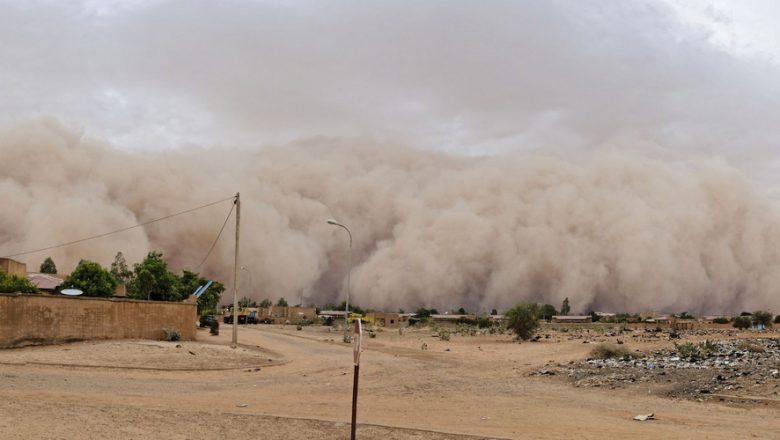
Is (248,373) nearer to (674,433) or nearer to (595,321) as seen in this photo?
(674,433)

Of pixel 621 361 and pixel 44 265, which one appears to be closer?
pixel 621 361

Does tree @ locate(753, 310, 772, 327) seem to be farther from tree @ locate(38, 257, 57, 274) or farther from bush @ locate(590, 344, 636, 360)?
tree @ locate(38, 257, 57, 274)

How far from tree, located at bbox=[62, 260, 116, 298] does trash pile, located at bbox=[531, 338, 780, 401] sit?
78.8 feet

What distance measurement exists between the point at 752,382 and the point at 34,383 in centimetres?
1403

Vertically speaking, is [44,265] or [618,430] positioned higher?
[44,265]

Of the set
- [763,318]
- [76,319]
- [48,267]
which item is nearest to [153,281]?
[76,319]

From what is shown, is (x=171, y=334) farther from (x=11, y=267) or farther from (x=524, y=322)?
(x=11, y=267)

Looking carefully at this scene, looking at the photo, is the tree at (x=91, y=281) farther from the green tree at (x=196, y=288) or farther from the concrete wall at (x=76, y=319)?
the concrete wall at (x=76, y=319)

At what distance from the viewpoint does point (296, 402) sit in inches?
464

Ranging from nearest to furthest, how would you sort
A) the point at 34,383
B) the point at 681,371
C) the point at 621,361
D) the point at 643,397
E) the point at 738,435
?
the point at 738,435, the point at 34,383, the point at 643,397, the point at 681,371, the point at 621,361

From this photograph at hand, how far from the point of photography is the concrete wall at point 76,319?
17.8 m

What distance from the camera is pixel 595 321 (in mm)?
84688

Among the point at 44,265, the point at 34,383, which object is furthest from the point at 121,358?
the point at 44,265

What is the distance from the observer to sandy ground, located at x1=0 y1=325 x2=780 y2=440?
8508mm
